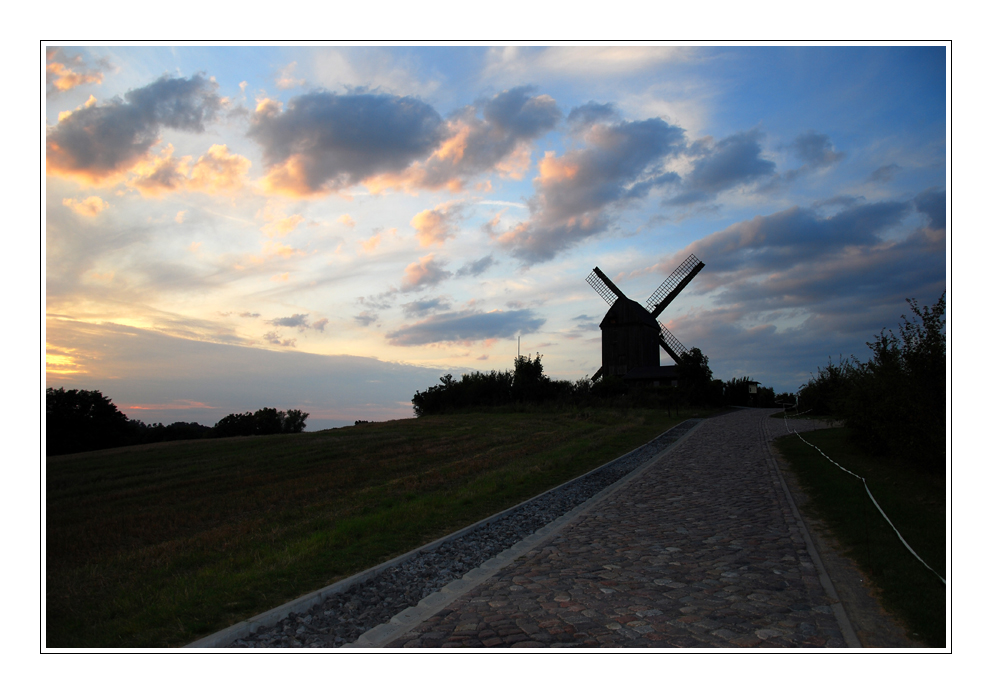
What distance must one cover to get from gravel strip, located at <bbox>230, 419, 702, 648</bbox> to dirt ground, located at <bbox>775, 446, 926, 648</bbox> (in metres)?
4.64

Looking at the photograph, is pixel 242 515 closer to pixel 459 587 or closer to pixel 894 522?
pixel 459 587

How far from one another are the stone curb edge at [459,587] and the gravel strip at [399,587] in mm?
125

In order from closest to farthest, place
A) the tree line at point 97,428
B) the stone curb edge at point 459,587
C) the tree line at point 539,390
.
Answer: the stone curb edge at point 459,587
the tree line at point 97,428
the tree line at point 539,390

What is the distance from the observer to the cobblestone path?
552 cm

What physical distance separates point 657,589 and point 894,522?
5.43 m

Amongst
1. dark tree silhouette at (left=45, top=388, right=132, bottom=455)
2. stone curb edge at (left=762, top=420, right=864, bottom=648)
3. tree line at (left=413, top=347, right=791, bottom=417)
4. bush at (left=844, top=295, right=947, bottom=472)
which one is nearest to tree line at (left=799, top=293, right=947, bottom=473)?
bush at (left=844, top=295, right=947, bottom=472)

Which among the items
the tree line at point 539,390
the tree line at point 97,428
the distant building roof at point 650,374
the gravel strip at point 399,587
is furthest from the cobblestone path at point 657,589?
the distant building roof at point 650,374

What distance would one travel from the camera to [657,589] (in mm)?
6723

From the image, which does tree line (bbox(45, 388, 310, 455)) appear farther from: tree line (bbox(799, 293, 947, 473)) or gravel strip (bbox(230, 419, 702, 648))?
tree line (bbox(799, 293, 947, 473))

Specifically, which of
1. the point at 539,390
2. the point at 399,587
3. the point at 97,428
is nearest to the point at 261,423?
the point at 97,428

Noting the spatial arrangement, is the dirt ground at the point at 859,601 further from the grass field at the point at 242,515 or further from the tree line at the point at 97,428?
the tree line at the point at 97,428

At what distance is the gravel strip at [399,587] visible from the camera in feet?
19.3

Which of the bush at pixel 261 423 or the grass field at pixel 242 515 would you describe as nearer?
the grass field at pixel 242 515

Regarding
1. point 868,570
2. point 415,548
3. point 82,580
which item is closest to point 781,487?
point 868,570
